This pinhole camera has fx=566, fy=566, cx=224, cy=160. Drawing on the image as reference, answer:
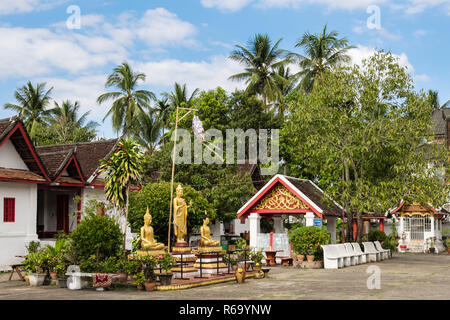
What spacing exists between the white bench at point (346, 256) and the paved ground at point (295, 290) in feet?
11.8

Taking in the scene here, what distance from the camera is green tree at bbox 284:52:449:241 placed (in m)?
26.2

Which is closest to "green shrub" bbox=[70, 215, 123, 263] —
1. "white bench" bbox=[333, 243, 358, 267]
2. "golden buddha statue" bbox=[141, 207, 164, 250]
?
"golden buddha statue" bbox=[141, 207, 164, 250]

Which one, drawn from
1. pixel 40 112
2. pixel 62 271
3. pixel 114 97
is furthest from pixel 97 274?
pixel 40 112

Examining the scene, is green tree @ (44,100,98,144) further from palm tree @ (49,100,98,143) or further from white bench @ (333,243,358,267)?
white bench @ (333,243,358,267)

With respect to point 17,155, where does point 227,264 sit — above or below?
below

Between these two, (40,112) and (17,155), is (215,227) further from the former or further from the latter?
(40,112)

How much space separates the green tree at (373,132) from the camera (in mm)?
26250

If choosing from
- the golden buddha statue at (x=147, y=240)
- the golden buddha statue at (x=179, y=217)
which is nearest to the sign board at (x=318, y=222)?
A: the golden buddha statue at (x=179, y=217)

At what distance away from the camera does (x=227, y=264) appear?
20.7 meters

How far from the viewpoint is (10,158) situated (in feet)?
77.0

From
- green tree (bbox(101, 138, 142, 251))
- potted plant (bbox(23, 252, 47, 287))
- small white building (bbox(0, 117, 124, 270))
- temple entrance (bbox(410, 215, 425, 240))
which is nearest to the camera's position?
potted plant (bbox(23, 252, 47, 287))

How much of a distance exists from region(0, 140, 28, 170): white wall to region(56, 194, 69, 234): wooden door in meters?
4.77

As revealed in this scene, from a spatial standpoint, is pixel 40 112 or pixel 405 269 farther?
pixel 40 112

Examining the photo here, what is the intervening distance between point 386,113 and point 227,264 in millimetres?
12151
